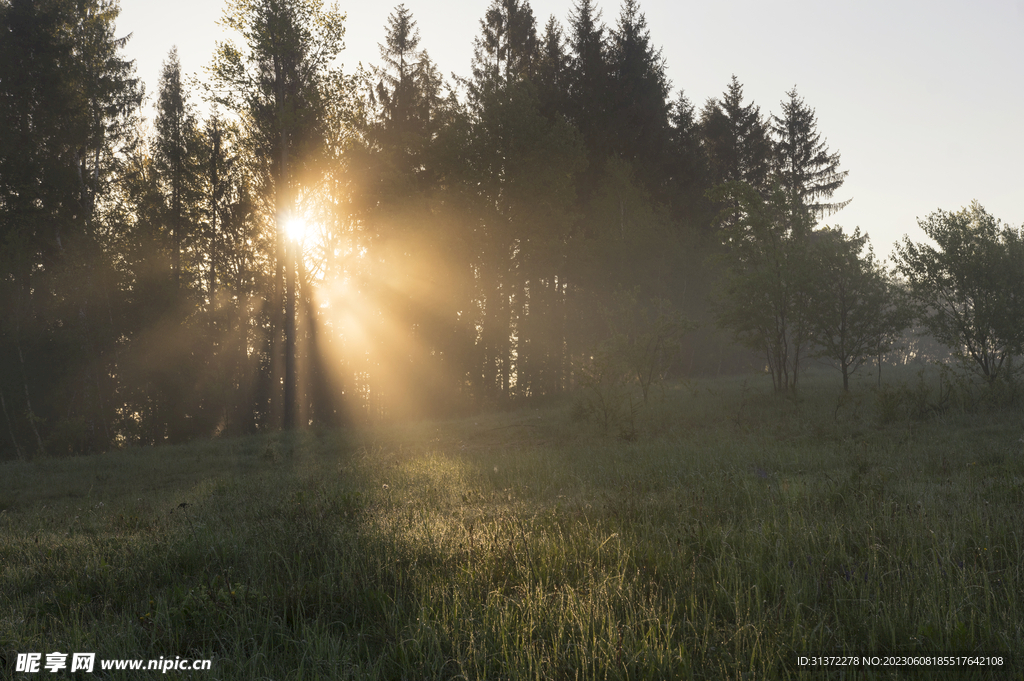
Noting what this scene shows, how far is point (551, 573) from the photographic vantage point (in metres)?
3.90

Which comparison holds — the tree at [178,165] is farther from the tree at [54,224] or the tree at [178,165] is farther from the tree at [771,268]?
the tree at [771,268]

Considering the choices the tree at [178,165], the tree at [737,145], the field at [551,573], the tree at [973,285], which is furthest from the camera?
the tree at [737,145]

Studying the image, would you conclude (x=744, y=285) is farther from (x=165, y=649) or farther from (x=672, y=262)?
(x=165, y=649)

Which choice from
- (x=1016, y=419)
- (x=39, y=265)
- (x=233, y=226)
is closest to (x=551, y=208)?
(x=233, y=226)

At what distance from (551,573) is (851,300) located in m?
18.5

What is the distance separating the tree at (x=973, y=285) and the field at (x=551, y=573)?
10.6m

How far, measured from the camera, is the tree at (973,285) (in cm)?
1609

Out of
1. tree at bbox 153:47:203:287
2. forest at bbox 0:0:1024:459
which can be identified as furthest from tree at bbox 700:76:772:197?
tree at bbox 153:47:203:287

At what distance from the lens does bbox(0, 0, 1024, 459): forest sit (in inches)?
734

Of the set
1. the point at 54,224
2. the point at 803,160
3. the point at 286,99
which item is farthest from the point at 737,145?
the point at 54,224

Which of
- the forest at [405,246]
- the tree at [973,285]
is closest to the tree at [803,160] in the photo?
the forest at [405,246]

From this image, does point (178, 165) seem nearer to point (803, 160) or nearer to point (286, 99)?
point (286, 99)

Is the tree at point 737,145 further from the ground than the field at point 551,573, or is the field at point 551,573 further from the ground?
the tree at point 737,145

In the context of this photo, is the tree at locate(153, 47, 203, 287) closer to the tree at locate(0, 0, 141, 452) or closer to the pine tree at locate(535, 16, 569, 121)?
the tree at locate(0, 0, 141, 452)
